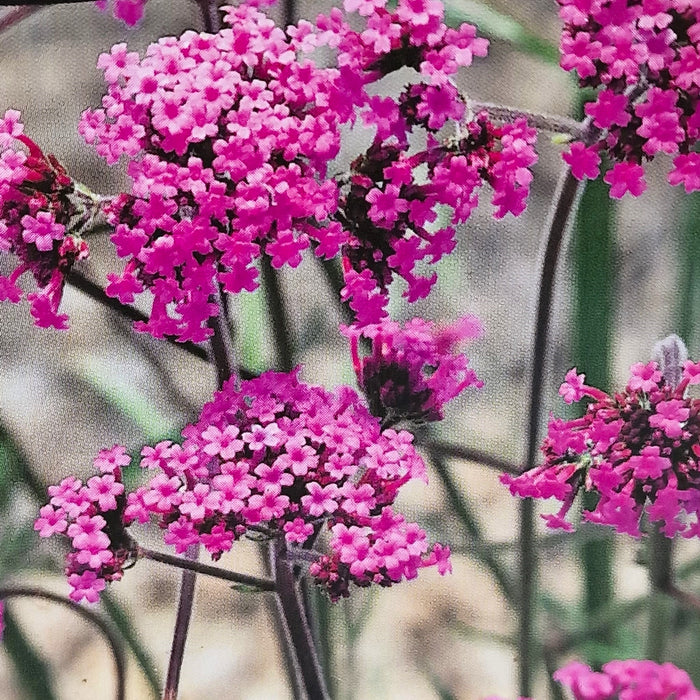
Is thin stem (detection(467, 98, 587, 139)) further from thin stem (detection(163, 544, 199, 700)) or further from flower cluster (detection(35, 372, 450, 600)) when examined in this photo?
thin stem (detection(163, 544, 199, 700))

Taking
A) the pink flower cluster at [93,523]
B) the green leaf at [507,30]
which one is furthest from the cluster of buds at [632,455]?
the pink flower cluster at [93,523]

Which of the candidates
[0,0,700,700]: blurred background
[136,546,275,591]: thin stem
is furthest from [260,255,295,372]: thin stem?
[136,546,275,591]: thin stem

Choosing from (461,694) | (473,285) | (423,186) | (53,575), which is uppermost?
(423,186)

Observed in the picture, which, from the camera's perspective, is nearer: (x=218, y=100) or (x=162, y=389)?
(x=218, y=100)

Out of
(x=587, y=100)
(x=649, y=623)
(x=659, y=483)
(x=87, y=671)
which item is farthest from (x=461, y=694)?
(x=587, y=100)

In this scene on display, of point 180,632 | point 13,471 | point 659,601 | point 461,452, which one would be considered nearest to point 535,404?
point 461,452

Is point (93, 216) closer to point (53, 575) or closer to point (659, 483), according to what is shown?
point (53, 575)
